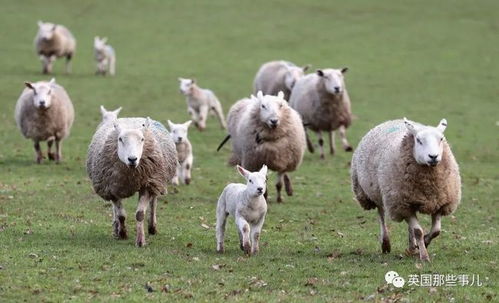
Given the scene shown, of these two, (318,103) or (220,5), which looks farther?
(220,5)

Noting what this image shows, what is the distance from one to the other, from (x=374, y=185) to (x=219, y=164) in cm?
863

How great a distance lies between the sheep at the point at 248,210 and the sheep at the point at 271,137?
391cm

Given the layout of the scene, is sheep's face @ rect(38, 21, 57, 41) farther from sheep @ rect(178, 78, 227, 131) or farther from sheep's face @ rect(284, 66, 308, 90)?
sheep's face @ rect(284, 66, 308, 90)

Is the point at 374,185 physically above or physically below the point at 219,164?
above

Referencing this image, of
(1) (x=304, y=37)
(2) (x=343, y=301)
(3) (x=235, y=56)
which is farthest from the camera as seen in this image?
(1) (x=304, y=37)

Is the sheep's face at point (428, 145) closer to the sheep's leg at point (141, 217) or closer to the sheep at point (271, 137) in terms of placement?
the sheep's leg at point (141, 217)

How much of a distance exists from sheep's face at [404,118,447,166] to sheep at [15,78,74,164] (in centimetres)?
996

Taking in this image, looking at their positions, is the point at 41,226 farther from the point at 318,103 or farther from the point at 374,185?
the point at 318,103

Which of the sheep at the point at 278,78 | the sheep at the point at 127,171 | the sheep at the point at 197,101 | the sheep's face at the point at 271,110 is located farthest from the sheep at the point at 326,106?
the sheep at the point at 127,171

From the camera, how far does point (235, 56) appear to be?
3656 centimetres

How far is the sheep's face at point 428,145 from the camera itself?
32.7 feet

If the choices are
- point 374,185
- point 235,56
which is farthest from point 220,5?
point 374,185

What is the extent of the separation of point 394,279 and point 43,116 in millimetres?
10866

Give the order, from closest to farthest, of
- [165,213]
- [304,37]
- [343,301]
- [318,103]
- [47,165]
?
[343,301] → [165,213] → [47,165] → [318,103] → [304,37]
